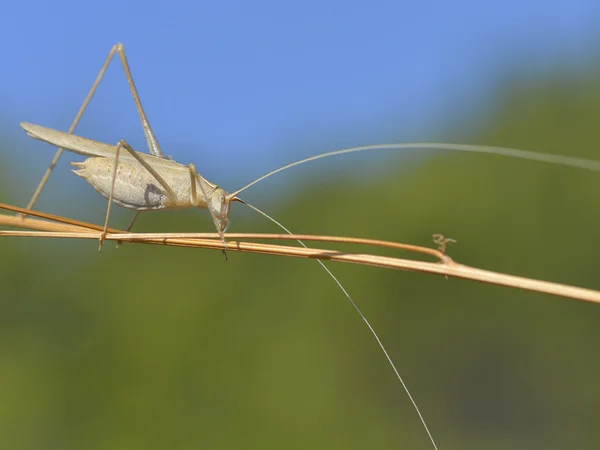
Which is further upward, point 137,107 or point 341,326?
point 137,107

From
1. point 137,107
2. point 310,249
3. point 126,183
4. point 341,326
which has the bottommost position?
point 341,326

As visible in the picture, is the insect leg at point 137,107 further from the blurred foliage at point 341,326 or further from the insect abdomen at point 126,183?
the blurred foliage at point 341,326

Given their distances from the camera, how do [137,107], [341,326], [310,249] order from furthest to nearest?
[341,326] < [137,107] < [310,249]

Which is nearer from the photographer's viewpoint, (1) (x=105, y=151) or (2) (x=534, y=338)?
(1) (x=105, y=151)

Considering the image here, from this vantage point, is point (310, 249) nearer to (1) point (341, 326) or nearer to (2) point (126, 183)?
(2) point (126, 183)

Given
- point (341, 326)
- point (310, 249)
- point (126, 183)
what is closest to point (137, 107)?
point (126, 183)

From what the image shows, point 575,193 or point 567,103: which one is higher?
point 567,103

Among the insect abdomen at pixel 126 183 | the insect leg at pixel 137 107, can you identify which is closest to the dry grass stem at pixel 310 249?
the insect leg at pixel 137 107

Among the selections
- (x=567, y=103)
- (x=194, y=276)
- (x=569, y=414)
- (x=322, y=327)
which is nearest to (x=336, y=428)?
(x=322, y=327)

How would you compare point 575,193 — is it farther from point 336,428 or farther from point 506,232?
point 336,428
